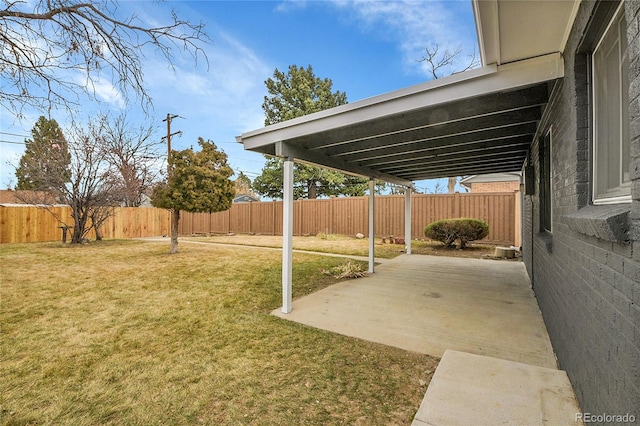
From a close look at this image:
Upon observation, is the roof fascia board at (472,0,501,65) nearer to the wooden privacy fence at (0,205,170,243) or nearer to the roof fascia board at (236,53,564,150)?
the roof fascia board at (236,53,564,150)

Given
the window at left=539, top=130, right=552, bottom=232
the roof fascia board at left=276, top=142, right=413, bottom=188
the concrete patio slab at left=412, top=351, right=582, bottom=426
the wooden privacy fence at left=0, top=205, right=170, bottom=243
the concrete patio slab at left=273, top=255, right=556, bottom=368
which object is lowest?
the concrete patio slab at left=273, top=255, right=556, bottom=368

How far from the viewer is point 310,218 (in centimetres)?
1552

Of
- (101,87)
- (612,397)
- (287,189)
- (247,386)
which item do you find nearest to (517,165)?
(287,189)

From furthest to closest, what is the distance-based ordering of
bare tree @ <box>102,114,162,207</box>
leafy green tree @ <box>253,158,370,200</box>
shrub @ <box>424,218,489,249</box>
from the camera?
leafy green tree @ <box>253,158,370,200</box> < bare tree @ <box>102,114,162,207</box> < shrub @ <box>424,218,489,249</box>

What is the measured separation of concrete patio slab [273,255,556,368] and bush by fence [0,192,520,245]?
4662mm

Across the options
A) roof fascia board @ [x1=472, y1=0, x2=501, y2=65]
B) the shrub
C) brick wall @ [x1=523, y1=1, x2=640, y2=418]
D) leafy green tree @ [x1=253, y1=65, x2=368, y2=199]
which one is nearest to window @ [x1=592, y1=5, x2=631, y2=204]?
brick wall @ [x1=523, y1=1, x2=640, y2=418]

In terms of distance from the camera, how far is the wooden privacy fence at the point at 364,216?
34.6ft

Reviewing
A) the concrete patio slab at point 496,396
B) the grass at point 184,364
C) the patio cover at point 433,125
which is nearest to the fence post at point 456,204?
the patio cover at point 433,125

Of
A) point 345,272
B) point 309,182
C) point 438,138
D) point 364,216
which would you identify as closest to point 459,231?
point 364,216

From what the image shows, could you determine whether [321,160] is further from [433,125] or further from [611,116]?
[611,116]

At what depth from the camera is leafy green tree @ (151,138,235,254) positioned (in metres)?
8.74

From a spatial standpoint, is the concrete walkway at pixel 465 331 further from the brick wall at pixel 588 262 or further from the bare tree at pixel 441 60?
the bare tree at pixel 441 60

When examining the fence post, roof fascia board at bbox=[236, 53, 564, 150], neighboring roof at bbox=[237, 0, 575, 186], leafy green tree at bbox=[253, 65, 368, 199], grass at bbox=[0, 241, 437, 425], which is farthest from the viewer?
leafy green tree at bbox=[253, 65, 368, 199]

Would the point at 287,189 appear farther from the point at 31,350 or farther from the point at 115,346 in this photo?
the point at 31,350
